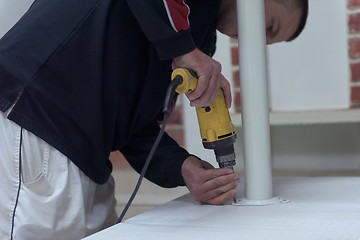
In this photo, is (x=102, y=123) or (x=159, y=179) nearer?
(x=102, y=123)

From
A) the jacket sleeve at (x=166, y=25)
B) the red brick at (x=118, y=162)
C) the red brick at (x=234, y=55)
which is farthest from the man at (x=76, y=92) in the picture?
Result: the red brick at (x=118, y=162)

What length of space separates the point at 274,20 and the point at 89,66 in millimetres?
416

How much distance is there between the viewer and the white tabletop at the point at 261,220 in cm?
65

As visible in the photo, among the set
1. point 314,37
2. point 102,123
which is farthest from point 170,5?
point 314,37

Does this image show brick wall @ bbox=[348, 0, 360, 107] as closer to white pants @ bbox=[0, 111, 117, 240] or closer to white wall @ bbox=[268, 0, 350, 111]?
white wall @ bbox=[268, 0, 350, 111]

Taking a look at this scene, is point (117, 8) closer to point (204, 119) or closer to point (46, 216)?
point (204, 119)

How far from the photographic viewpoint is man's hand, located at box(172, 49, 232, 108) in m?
0.81

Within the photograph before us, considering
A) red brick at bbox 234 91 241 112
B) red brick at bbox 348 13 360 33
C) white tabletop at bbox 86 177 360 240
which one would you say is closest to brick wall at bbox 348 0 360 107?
red brick at bbox 348 13 360 33

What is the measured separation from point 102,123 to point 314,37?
2.75 ft

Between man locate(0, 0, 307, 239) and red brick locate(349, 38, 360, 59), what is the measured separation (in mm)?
636

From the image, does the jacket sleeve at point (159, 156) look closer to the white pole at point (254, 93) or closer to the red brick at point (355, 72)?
the white pole at point (254, 93)

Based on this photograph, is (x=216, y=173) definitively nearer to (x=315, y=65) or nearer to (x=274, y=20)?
(x=274, y=20)

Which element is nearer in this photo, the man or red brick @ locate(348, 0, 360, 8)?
the man

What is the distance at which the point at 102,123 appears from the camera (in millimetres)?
938
